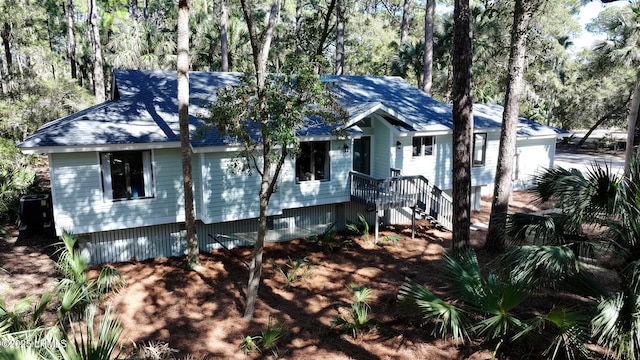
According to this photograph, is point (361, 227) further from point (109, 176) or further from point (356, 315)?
point (109, 176)

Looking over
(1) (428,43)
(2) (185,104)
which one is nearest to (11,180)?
(2) (185,104)

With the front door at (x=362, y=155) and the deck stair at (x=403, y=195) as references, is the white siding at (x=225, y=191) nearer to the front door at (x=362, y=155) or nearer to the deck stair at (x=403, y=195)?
the deck stair at (x=403, y=195)

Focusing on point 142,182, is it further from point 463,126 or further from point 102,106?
point 463,126

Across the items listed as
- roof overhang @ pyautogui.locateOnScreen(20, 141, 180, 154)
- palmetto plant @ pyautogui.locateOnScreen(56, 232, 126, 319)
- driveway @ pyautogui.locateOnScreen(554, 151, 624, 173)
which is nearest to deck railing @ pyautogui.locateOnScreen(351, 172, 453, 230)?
roof overhang @ pyautogui.locateOnScreen(20, 141, 180, 154)

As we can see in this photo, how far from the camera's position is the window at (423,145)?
54.6 ft

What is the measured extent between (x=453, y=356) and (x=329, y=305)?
3422mm

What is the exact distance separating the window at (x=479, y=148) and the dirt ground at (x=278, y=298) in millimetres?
5468

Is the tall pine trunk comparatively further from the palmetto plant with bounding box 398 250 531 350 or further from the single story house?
the palmetto plant with bounding box 398 250 531 350

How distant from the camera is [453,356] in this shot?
766cm

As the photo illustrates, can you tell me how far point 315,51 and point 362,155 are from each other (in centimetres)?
700

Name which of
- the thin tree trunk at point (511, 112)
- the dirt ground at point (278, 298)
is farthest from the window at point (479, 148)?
the thin tree trunk at point (511, 112)

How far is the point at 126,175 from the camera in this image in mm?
11727

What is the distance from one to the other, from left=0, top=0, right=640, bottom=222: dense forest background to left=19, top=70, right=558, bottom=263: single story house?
283cm

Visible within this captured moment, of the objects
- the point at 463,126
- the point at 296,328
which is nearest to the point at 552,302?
the point at 463,126
